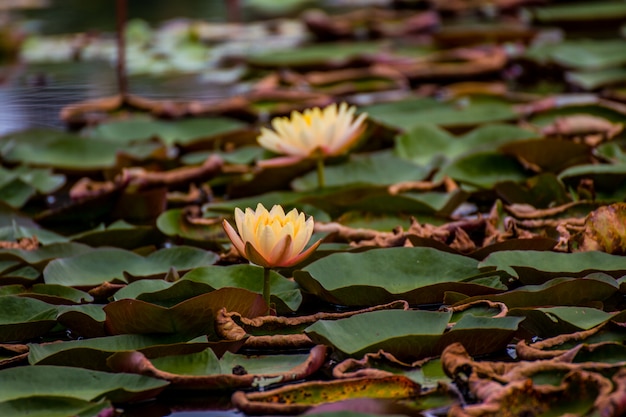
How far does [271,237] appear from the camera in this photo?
6.21 feet

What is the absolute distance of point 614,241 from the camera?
228cm

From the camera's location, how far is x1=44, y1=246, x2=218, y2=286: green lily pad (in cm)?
233

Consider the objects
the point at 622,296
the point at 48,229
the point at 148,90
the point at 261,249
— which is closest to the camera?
the point at 261,249

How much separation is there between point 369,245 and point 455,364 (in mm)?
740

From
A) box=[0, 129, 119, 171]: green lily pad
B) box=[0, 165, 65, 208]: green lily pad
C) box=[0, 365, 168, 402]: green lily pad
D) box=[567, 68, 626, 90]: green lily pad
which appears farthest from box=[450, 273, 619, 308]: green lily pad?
box=[567, 68, 626, 90]: green lily pad

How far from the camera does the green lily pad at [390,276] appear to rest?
2082 millimetres

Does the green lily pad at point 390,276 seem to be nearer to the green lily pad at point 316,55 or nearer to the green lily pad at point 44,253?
the green lily pad at point 44,253

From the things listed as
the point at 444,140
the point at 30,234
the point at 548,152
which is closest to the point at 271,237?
A: the point at 30,234

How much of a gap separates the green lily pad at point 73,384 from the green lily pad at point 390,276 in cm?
53

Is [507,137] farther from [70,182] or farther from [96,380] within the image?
[96,380]

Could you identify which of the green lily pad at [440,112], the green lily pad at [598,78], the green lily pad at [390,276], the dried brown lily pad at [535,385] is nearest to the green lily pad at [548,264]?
the green lily pad at [390,276]

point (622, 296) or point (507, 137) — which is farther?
point (507, 137)

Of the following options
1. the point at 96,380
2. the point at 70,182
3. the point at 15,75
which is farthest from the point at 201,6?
the point at 96,380

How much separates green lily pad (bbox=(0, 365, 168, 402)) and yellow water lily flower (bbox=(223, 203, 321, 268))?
0.35 metres
